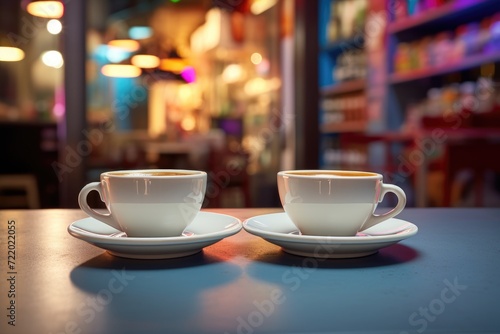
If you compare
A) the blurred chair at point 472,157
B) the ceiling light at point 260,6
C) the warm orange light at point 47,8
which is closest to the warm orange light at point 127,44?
the ceiling light at point 260,6

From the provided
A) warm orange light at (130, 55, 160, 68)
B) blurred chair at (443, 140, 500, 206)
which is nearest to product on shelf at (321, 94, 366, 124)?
warm orange light at (130, 55, 160, 68)

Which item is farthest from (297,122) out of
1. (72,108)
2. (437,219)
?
(437,219)

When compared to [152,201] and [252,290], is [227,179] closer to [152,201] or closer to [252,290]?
[152,201]

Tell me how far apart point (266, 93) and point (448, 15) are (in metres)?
3.32

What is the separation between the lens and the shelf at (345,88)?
16.3ft

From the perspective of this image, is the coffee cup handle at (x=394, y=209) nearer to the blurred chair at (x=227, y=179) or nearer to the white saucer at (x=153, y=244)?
the white saucer at (x=153, y=244)

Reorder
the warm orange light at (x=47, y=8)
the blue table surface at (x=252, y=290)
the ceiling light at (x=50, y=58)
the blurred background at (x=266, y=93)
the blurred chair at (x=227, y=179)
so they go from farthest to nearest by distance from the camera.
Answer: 1. the ceiling light at (x=50, y=58)
2. the blurred chair at (x=227, y=179)
3. the warm orange light at (x=47, y=8)
4. the blurred background at (x=266, y=93)
5. the blue table surface at (x=252, y=290)

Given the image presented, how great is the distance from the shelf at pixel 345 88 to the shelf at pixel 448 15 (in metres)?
0.72

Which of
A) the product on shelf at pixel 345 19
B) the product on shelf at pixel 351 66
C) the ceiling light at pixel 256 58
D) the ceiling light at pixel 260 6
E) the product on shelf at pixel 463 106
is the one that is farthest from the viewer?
the ceiling light at pixel 256 58

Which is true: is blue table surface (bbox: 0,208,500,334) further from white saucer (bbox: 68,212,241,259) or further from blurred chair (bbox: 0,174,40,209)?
blurred chair (bbox: 0,174,40,209)

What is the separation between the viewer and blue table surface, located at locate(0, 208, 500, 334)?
350 mm

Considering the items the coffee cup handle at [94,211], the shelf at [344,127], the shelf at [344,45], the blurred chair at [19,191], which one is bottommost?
the blurred chair at [19,191]

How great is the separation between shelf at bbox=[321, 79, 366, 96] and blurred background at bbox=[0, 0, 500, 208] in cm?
2

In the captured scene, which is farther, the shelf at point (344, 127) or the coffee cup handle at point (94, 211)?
the shelf at point (344, 127)
